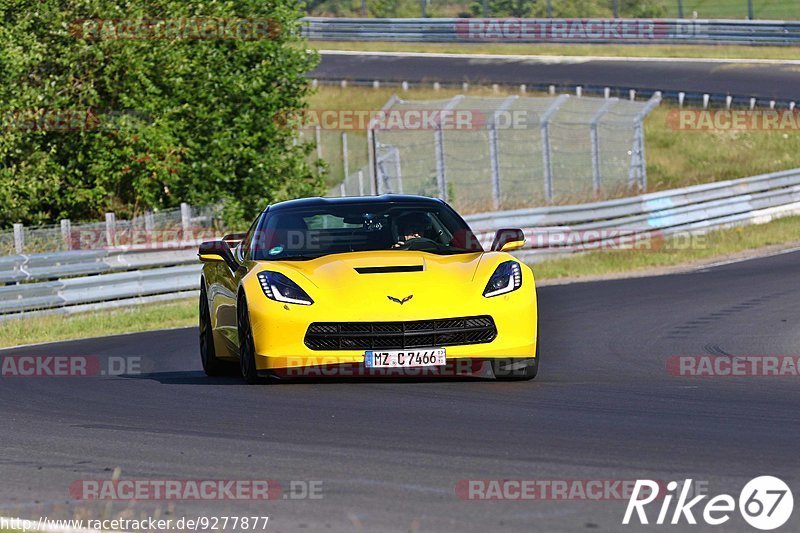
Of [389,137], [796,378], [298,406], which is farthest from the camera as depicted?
[389,137]

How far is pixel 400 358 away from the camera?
9508 mm

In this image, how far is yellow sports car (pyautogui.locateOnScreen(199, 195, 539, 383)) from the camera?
9.52 meters

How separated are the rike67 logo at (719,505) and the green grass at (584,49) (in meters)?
47.2

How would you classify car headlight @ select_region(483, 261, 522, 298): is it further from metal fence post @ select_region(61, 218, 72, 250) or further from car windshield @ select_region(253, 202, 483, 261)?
metal fence post @ select_region(61, 218, 72, 250)

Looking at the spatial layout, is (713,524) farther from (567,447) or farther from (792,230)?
(792,230)

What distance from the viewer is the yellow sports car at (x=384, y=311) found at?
9.52m

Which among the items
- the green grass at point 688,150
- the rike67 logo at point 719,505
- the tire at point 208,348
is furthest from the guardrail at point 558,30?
the rike67 logo at point 719,505

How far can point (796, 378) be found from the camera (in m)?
10.4

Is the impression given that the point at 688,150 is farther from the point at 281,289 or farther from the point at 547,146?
the point at 281,289

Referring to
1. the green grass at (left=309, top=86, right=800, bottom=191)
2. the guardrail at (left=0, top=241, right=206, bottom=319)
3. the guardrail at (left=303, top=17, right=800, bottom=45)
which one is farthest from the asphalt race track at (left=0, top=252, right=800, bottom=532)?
the guardrail at (left=303, top=17, right=800, bottom=45)

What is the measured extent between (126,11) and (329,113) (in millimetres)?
19606

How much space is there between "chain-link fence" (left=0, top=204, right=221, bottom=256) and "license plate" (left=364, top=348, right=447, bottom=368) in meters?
11.2

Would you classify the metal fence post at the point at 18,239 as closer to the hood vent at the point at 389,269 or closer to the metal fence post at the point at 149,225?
the metal fence post at the point at 149,225

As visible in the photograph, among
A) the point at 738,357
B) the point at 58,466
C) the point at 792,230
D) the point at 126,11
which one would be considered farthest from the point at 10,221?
the point at 58,466
